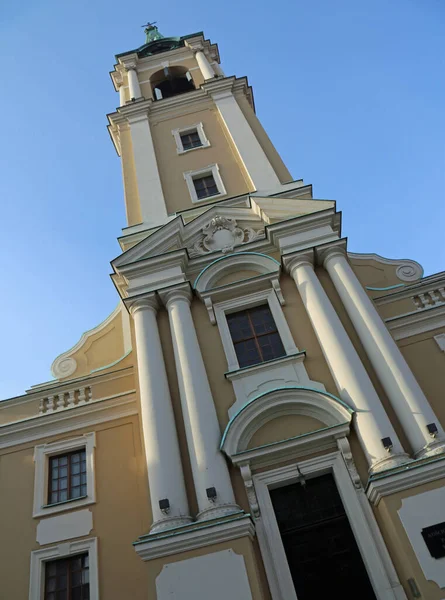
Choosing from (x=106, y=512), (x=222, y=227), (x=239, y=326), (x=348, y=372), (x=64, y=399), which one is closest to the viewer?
(x=348, y=372)

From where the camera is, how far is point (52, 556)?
1293cm

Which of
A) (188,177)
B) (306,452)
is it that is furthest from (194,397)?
(188,177)

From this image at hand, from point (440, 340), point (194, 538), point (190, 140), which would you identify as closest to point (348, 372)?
point (440, 340)

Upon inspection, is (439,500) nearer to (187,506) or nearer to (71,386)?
(187,506)

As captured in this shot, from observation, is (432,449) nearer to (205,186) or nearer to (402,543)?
(402,543)

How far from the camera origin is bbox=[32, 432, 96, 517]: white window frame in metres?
13.6

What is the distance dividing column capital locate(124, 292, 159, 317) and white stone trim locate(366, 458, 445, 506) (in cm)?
744

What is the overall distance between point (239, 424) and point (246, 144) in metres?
11.4

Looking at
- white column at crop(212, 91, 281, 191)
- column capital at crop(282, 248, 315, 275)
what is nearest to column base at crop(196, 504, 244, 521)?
column capital at crop(282, 248, 315, 275)

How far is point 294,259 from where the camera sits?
15109 millimetres

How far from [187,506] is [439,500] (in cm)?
478

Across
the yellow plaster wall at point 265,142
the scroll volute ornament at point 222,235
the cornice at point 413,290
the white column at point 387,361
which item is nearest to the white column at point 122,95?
the yellow plaster wall at point 265,142

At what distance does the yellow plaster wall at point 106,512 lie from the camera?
40.7ft

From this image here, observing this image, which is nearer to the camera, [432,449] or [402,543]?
[402,543]
